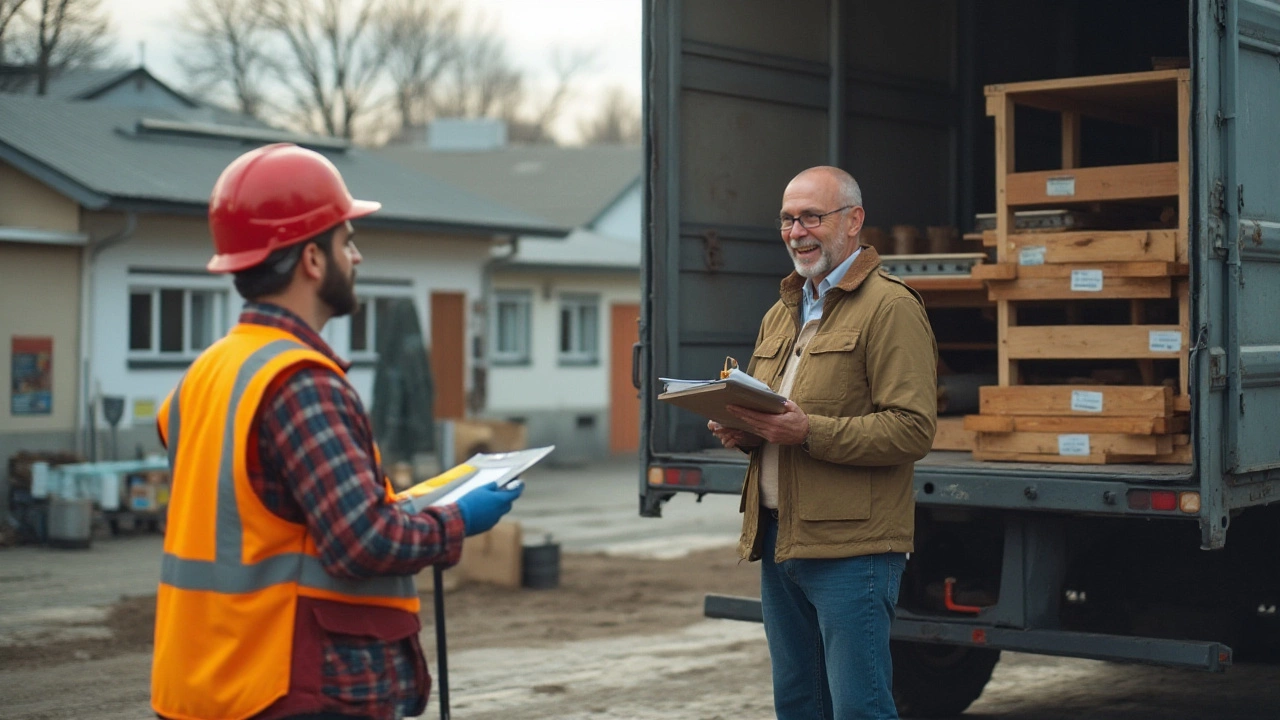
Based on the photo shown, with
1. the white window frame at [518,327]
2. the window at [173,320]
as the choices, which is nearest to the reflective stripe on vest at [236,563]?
the window at [173,320]

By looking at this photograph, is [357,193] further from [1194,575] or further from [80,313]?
[1194,575]

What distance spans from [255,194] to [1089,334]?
174 inches

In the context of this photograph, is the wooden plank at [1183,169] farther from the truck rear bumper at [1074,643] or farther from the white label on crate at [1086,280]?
the truck rear bumper at [1074,643]

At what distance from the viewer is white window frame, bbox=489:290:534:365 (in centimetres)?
2652

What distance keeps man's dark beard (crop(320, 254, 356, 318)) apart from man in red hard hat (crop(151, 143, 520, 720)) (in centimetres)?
2

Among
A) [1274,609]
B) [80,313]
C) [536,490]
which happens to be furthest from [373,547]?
[536,490]

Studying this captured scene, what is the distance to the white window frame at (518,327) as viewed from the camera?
26.5 meters

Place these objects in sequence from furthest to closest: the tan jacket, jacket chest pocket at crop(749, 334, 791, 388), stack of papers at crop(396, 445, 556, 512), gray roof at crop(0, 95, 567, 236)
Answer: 1. gray roof at crop(0, 95, 567, 236)
2. jacket chest pocket at crop(749, 334, 791, 388)
3. the tan jacket
4. stack of papers at crop(396, 445, 556, 512)

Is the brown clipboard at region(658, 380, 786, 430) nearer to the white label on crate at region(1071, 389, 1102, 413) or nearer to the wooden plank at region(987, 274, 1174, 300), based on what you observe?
the white label on crate at region(1071, 389, 1102, 413)

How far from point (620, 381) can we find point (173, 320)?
10852 millimetres

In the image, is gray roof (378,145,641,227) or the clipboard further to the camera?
gray roof (378,145,641,227)

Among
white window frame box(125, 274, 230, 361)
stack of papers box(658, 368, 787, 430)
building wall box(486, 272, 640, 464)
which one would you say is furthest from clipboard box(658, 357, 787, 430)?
building wall box(486, 272, 640, 464)

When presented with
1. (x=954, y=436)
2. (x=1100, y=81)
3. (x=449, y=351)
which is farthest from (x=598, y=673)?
(x=449, y=351)

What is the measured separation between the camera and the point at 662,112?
7195 millimetres
